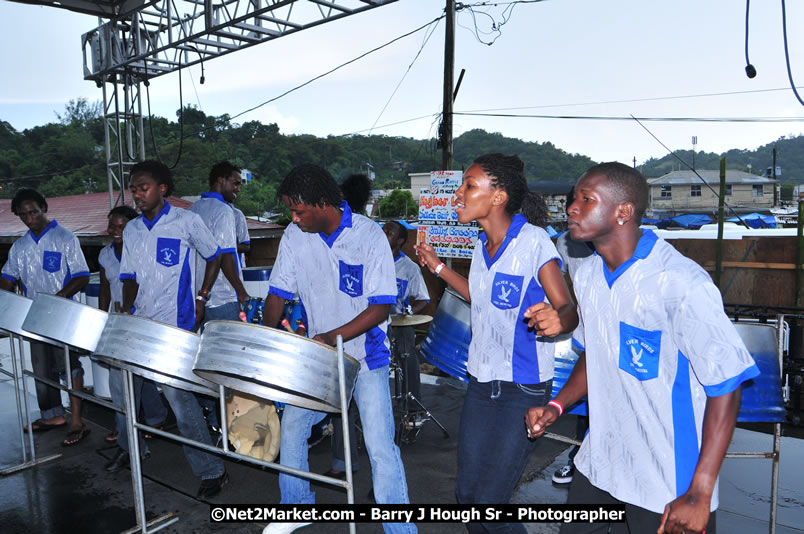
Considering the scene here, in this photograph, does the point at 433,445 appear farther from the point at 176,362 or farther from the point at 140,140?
the point at 140,140

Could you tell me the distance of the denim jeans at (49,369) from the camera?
134 inches

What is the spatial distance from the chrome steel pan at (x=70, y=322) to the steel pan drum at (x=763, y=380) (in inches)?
88.2

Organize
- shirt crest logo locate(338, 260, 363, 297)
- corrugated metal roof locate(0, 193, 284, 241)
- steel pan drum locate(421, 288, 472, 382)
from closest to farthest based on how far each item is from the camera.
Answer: shirt crest logo locate(338, 260, 363, 297) < steel pan drum locate(421, 288, 472, 382) < corrugated metal roof locate(0, 193, 284, 241)

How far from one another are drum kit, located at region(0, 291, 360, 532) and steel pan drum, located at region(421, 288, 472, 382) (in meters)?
0.78

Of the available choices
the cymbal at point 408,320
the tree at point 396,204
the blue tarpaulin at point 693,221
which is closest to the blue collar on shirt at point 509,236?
the cymbal at point 408,320

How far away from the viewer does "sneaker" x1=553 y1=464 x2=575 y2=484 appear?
8.95 ft

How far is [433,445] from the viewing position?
331 cm

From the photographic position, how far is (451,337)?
2414 millimetres

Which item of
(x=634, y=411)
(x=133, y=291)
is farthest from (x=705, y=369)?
(x=133, y=291)

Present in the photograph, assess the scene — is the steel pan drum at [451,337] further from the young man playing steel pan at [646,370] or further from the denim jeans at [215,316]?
the denim jeans at [215,316]

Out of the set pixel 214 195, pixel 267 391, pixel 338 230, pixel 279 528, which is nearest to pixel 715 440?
pixel 267 391

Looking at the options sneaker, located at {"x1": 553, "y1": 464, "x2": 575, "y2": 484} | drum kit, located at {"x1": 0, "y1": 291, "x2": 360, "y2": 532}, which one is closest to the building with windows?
sneaker, located at {"x1": 553, "y1": 464, "x2": 575, "y2": 484}

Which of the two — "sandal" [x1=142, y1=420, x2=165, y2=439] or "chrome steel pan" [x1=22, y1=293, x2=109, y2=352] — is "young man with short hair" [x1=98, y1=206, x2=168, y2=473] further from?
"chrome steel pan" [x1=22, y1=293, x2=109, y2=352]

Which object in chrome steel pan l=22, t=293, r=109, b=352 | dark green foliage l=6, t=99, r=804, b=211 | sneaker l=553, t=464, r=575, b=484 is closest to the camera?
chrome steel pan l=22, t=293, r=109, b=352
